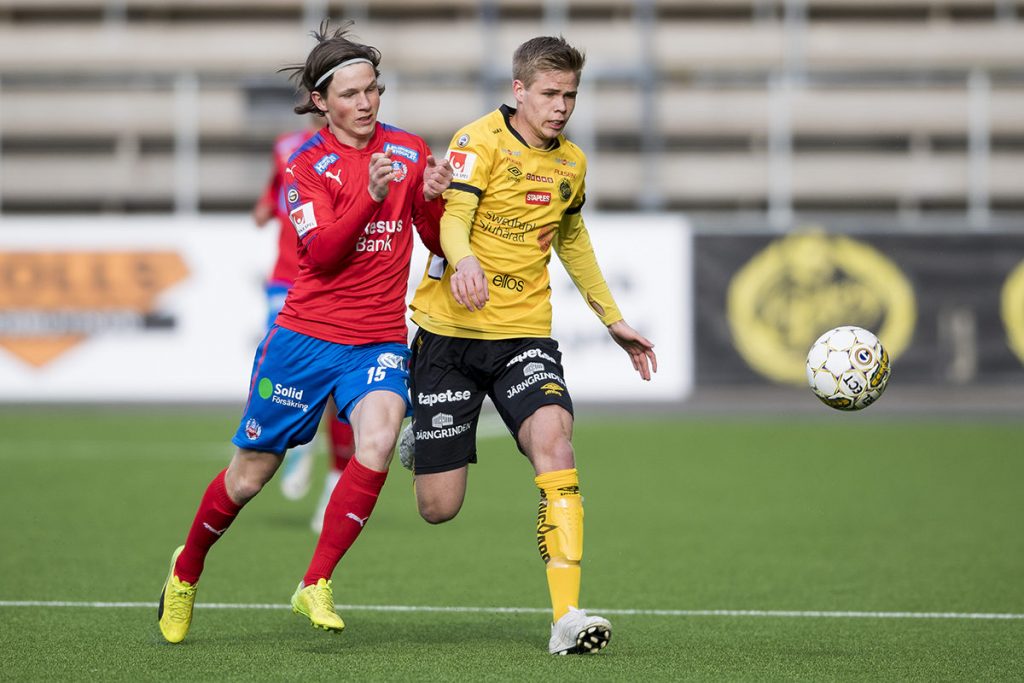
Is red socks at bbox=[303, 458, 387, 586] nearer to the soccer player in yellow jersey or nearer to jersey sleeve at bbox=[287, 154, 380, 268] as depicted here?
the soccer player in yellow jersey

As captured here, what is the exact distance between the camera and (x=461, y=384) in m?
5.91

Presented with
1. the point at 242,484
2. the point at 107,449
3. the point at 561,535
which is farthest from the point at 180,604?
the point at 107,449

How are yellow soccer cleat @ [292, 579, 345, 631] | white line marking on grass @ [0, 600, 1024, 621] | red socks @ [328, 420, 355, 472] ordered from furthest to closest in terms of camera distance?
red socks @ [328, 420, 355, 472], white line marking on grass @ [0, 600, 1024, 621], yellow soccer cleat @ [292, 579, 345, 631]

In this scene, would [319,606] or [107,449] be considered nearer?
[319,606]

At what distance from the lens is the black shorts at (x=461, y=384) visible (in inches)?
231

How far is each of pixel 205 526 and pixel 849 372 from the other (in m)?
2.44

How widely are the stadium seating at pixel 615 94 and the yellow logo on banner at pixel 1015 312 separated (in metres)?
1.77

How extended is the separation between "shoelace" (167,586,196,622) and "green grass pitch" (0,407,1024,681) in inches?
4.3

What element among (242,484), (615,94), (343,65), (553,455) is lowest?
(242,484)

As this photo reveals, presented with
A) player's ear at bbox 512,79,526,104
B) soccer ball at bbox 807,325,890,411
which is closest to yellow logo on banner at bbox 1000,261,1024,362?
soccer ball at bbox 807,325,890,411

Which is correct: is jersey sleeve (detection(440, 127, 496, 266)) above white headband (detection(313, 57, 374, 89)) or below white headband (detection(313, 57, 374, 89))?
below

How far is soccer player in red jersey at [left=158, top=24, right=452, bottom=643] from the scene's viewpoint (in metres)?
5.61

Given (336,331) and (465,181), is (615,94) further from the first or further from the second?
(336,331)

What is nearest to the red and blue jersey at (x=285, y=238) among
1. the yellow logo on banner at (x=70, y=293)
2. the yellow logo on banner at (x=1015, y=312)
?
the yellow logo on banner at (x=70, y=293)
